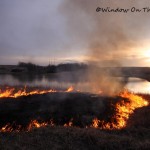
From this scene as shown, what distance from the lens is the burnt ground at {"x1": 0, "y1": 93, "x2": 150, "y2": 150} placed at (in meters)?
11.5

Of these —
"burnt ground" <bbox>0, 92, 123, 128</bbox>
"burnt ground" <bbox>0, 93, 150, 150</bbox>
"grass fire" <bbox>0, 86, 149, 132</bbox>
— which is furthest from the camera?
"burnt ground" <bbox>0, 92, 123, 128</bbox>

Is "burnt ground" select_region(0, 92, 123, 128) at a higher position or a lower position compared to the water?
higher

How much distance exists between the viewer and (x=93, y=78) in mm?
36375

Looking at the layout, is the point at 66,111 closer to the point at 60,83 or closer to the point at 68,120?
the point at 68,120

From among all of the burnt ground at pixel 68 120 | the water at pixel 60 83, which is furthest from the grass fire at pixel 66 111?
the water at pixel 60 83

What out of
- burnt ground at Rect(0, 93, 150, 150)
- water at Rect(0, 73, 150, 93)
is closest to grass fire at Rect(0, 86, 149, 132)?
burnt ground at Rect(0, 93, 150, 150)

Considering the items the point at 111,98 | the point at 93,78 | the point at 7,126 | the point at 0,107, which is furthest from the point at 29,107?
the point at 93,78

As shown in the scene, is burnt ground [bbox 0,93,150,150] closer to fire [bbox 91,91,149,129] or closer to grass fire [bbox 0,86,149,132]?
grass fire [bbox 0,86,149,132]

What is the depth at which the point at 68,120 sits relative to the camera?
53.5ft

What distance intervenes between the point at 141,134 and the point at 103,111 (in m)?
4.88

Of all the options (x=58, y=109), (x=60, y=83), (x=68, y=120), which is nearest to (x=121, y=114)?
(x=68, y=120)

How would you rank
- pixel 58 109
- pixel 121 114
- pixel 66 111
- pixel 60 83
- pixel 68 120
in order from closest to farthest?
pixel 68 120
pixel 121 114
pixel 66 111
pixel 58 109
pixel 60 83

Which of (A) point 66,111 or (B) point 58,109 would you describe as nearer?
(A) point 66,111

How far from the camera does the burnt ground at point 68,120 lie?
454 inches
